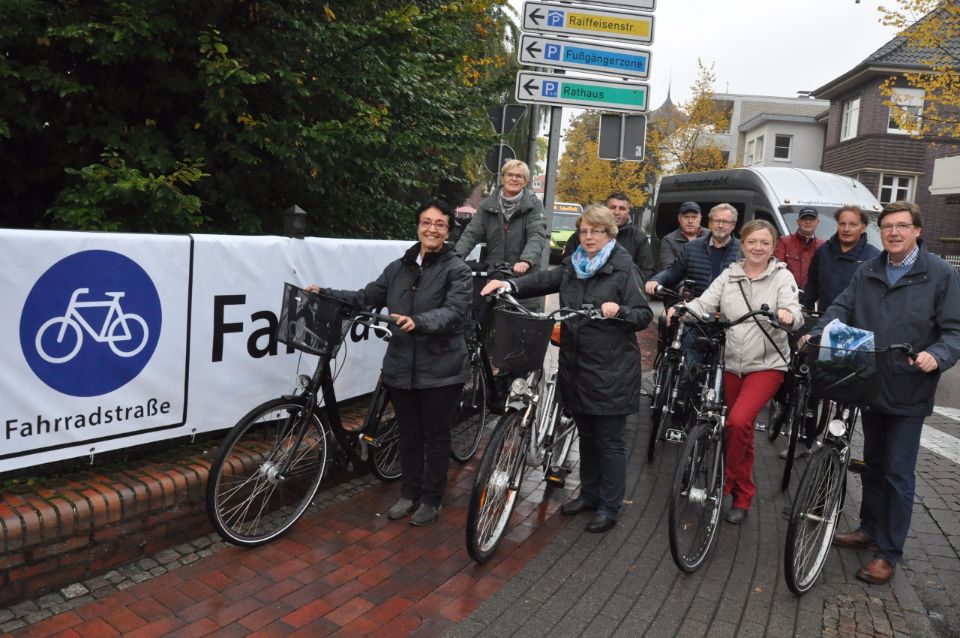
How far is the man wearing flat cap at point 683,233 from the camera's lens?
7.46 m

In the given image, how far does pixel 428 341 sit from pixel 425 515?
1073 mm

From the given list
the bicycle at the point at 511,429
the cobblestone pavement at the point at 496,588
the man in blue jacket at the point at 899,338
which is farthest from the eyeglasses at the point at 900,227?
the cobblestone pavement at the point at 496,588

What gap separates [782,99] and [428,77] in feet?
Result: 219

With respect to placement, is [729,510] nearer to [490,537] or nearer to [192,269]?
[490,537]

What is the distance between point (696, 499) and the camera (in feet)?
13.7

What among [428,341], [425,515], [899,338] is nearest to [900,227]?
[899,338]

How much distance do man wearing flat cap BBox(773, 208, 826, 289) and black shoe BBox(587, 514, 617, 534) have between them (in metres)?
3.65

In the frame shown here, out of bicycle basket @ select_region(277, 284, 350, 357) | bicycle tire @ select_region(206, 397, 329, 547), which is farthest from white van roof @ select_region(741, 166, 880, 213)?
bicycle tire @ select_region(206, 397, 329, 547)

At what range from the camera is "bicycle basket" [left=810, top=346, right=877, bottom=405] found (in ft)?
12.3

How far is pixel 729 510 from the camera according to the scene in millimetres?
4980

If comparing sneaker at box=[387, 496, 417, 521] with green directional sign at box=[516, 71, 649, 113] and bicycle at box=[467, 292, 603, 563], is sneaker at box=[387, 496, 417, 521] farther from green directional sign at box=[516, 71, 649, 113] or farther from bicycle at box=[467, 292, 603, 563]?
green directional sign at box=[516, 71, 649, 113]

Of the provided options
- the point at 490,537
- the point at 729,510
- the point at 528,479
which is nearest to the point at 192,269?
the point at 490,537

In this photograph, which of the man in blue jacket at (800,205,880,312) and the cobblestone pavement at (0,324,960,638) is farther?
the man in blue jacket at (800,205,880,312)

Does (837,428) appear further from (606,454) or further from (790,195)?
(790,195)
